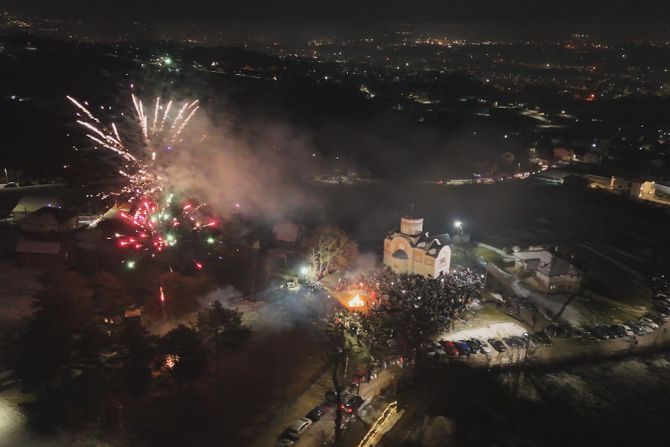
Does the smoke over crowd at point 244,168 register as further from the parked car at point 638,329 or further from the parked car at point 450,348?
the parked car at point 638,329

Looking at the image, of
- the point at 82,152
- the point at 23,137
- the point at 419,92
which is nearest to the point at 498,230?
the point at 82,152

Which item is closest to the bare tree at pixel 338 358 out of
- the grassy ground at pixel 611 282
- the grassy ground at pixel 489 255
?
the grassy ground at pixel 489 255

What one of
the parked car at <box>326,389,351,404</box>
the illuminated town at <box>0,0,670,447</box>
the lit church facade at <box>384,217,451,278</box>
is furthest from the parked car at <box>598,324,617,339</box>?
the parked car at <box>326,389,351,404</box>

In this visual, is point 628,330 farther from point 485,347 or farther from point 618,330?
point 485,347

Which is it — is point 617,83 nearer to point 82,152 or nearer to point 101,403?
point 82,152

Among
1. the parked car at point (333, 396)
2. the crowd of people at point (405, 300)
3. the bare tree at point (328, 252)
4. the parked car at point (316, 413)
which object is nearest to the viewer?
the parked car at point (316, 413)

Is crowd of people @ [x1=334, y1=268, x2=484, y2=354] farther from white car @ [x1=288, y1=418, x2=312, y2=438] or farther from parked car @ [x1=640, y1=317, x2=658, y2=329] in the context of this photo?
parked car @ [x1=640, y1=317, x2=658, y2=329]
